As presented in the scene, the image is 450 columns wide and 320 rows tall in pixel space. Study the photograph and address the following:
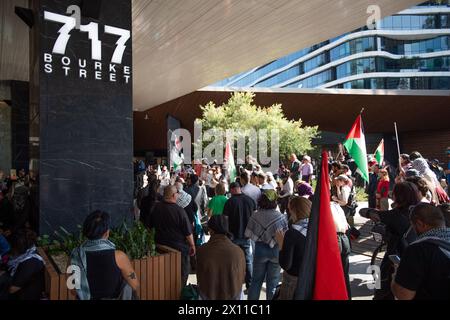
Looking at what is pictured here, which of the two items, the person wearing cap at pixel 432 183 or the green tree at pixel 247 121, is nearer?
the person wearing cap at pixel 432 183

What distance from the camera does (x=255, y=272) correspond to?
16.2 ft

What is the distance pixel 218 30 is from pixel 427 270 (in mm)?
8413

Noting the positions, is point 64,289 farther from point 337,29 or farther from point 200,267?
point 337,29

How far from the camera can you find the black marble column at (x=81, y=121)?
524cm

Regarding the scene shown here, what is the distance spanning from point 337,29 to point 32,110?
746cm

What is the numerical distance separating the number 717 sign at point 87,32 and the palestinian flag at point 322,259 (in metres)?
4.16

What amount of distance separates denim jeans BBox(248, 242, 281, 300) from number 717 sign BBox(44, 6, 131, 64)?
357cm

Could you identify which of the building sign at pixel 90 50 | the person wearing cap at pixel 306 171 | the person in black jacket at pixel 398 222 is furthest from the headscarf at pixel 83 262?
the person wearing cap at pixel 306 171

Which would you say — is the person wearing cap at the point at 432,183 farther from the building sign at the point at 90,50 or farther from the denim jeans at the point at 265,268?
the building sign at the point at 90,50

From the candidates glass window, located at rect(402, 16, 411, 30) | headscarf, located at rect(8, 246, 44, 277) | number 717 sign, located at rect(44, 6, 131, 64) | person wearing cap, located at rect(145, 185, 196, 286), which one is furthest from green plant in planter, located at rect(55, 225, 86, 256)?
glass window, located at rect(402, 16, 411, 30)

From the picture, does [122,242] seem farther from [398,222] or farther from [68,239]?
[398,222]

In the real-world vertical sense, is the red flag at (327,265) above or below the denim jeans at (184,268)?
above

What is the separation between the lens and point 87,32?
5.56 meters

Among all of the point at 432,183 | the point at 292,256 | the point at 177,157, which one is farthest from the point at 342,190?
the point at 177,157
